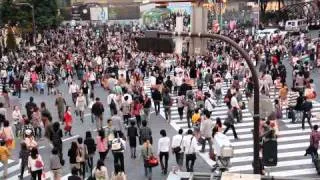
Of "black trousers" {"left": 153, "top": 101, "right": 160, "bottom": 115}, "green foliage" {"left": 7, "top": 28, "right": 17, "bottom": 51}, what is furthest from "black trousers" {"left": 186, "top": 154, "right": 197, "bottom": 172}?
"green foliage" {"left": 7, "top": 28, "right": 17, "bottom": 51}

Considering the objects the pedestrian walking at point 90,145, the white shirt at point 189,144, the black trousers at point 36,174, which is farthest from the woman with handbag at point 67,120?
the white shirt at point 189,144

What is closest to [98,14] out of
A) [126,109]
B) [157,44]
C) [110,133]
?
[126,109]

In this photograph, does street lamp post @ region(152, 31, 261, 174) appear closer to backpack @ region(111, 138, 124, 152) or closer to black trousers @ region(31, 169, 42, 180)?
backpack @ region(111, 138, 124, 152)

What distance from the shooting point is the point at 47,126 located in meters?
17.8

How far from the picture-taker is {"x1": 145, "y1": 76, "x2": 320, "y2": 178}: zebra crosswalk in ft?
54.0

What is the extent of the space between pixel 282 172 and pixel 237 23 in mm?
48497

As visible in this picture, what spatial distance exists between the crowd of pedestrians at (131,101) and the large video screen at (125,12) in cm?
3011

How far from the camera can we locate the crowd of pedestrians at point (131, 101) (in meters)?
15.7

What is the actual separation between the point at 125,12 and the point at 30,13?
69.8 ft

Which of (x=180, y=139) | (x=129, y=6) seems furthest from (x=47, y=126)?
(x=129, y=6)

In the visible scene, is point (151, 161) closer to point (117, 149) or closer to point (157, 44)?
point (117, 149)

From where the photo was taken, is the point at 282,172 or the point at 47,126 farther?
the point at 47,126

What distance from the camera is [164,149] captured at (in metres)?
15.7

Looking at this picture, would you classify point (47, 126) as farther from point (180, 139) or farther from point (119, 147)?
point (180, 139)
